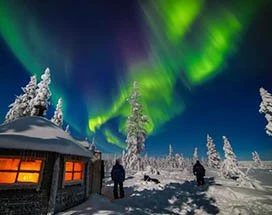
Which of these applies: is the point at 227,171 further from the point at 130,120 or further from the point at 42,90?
the point at 42,90

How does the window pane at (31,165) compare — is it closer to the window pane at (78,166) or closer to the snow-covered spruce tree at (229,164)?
the window pane at (78,166)

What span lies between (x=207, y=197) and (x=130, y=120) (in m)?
26.9

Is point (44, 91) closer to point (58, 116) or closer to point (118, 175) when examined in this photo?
point (58, 116)

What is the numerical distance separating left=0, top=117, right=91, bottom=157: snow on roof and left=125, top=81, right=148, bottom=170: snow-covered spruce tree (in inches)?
1063

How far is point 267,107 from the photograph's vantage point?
105 ft

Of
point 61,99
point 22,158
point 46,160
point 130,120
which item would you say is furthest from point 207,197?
point 61,99

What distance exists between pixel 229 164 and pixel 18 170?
144 ft

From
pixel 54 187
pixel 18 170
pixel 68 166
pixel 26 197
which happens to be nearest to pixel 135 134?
pixel 68 166

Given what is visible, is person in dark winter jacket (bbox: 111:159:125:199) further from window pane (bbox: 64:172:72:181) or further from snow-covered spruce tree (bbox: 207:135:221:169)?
snow-covered spruce tree (bbox: 207:135:221:169)

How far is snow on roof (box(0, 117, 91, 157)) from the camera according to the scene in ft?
32.8

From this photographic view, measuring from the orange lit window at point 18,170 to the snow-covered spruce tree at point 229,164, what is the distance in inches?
1635

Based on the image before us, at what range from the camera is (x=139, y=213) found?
10414 mm

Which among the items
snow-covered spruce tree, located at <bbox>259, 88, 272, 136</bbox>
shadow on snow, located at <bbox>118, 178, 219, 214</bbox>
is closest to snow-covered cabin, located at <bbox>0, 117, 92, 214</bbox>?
shadow on snow, located at <bbox>118, 178, 219, 214</bbox>

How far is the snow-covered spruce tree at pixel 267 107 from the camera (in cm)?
3110
